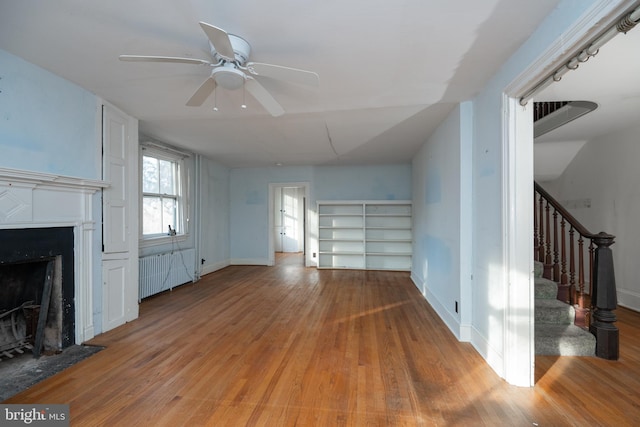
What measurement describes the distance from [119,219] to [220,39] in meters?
2.56

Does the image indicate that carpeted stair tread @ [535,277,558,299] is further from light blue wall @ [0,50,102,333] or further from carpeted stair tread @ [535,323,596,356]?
light blue wall @ [0,50,102,333]

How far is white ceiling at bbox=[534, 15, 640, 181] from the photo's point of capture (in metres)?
1.89

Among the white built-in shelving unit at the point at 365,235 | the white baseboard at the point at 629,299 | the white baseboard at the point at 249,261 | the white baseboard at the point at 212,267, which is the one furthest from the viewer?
the white baseboard at the point at 249,261

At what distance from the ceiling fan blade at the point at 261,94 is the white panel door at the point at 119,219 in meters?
1.89

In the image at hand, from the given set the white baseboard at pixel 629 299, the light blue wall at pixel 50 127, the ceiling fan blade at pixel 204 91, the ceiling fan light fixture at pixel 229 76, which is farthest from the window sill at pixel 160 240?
the white baseboard at pixel 629 299

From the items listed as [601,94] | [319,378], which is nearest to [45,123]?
[319,378]

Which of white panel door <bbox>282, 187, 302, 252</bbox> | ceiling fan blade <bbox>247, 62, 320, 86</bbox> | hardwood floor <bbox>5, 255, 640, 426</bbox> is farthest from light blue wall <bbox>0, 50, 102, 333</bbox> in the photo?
white panel door <bbox>282, 187, 302, 252</bbox>

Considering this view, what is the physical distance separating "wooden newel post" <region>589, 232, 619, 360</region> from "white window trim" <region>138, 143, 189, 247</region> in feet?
17.9

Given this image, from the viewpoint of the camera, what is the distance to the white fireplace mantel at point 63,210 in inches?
80.6

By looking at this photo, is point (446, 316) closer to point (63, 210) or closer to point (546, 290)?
point (546, 290)

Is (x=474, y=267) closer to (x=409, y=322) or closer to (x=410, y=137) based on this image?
(x=409, y=322)

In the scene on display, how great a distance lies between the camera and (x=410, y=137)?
13.0 feet

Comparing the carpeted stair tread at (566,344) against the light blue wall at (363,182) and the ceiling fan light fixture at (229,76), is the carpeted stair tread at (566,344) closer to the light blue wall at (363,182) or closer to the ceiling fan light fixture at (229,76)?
the ceiling fan light fixture at (229,76)

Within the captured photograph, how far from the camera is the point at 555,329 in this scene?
2.47m
